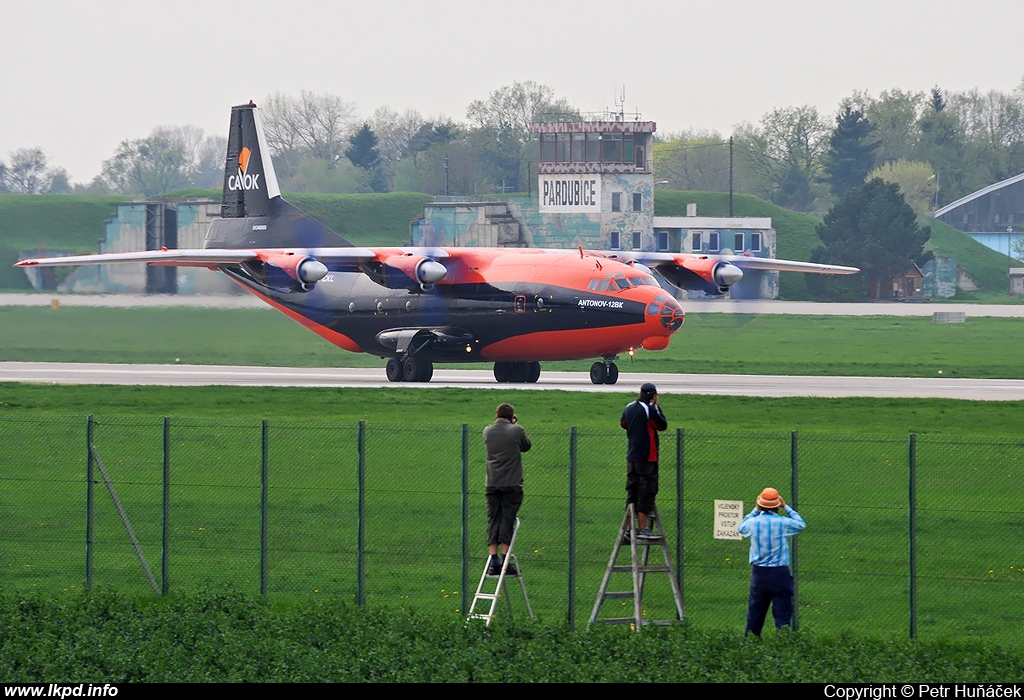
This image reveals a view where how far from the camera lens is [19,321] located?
208 feet

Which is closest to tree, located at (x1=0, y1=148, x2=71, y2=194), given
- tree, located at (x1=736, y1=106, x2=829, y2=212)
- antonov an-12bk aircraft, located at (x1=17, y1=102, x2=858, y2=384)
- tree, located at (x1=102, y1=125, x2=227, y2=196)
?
tree, located at (x1=102, y1=125, x2=227, y2=196)

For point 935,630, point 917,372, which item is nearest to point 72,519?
point 935,630

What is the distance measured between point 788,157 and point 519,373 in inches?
5123

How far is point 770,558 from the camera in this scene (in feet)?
48.2

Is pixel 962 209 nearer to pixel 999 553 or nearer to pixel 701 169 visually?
pixel 701 169

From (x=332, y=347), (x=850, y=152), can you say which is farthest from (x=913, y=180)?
(x=332, y=347)

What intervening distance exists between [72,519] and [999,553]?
13.5 meters

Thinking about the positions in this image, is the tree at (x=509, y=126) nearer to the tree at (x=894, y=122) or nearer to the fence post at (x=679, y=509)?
the tree at (x=894, y=122)

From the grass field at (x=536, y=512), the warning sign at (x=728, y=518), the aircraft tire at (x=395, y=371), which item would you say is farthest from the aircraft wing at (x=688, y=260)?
the warning sign at (x=728, y=518)

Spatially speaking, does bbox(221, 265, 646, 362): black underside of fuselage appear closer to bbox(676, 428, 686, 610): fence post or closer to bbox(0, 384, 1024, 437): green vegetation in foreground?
bbox(0, 384, 1024, 437): green vegetation in foreground

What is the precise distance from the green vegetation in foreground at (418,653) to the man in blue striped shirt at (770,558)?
0.31m

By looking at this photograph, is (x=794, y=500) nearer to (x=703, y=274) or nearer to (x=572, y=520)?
(x=572, y=520)
